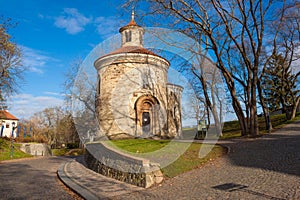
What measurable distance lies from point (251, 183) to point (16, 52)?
18.8 m

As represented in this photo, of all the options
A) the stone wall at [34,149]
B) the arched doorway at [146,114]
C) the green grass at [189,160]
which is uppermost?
the arched doorway at [146,114]

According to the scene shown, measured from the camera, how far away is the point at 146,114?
56.7ft

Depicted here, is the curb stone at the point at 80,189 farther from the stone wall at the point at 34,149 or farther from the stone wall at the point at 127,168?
the stone wall at the point at 34,149

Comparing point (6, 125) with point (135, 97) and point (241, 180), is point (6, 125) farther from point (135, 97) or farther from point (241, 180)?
point (241, 180)

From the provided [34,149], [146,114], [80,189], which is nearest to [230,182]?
[80,189]

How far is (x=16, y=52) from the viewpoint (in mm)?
17719

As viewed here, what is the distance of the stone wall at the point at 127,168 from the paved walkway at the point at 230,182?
10.4 inches

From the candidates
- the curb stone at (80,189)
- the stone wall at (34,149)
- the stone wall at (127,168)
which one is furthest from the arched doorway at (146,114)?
the stone wall at (34,149)

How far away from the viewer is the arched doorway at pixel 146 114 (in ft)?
55.6

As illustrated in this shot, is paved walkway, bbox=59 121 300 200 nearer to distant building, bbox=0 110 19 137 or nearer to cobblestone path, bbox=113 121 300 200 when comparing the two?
cobblestone path, bbox=113 121 300 200

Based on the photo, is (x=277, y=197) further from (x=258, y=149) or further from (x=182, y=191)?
(x=258, y=149)

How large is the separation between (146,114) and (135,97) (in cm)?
156

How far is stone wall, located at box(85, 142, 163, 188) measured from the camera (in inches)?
264

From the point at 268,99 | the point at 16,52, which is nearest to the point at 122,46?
the point at 16,52
